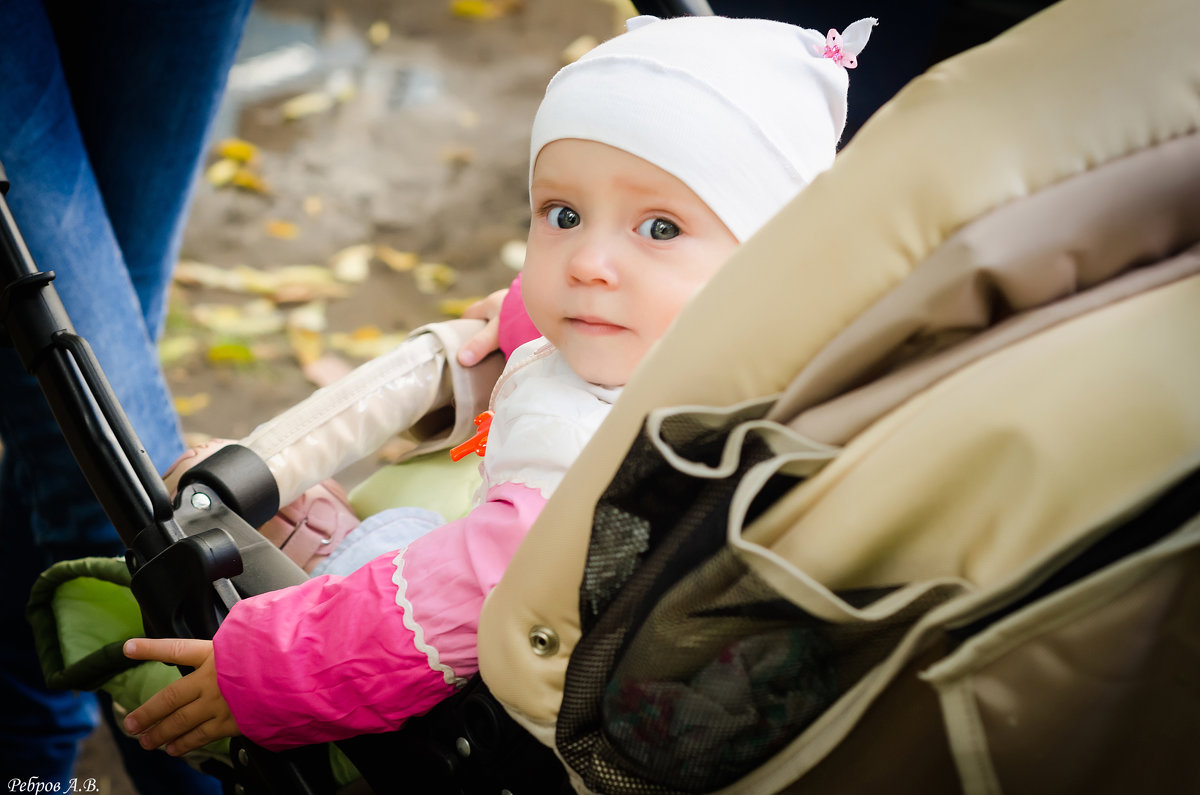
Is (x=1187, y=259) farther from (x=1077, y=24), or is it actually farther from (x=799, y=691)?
(x=799, y=691)

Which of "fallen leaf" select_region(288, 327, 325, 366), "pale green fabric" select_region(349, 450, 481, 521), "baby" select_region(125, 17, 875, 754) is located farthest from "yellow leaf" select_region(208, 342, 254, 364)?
"baby" select_region(125, 17, 875, 754)

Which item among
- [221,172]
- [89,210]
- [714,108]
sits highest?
[221,172]

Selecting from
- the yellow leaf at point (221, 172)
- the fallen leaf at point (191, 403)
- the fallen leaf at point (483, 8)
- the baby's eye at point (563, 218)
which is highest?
the fallen leaf at point (483, 8)

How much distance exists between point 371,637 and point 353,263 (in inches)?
80.6

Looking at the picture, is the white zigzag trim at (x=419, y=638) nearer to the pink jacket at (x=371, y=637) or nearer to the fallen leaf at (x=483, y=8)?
the pink jacket at (x=371, y=637)

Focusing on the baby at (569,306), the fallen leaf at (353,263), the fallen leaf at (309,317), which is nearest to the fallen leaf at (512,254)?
the fallen leaf at (353,263)

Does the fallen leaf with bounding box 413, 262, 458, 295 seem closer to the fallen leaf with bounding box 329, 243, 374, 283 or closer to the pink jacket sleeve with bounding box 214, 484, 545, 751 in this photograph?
the fallen leaf with bounding box 329, 243, 374, 283

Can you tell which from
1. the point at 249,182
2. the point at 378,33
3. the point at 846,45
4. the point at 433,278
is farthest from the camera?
the point at 378,33

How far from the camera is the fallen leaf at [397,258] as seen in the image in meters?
2.68

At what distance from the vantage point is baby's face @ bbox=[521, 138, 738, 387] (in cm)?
90

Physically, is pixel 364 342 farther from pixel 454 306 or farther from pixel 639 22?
pixel 639 22

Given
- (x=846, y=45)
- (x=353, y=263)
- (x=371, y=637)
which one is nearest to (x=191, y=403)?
(x=353, y=263)

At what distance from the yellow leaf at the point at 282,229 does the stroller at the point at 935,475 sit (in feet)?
7.70

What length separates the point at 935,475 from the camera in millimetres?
505
